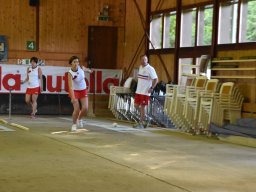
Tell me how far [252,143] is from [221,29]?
3999mm

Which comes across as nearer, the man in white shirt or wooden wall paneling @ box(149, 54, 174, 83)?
the man in white shirt

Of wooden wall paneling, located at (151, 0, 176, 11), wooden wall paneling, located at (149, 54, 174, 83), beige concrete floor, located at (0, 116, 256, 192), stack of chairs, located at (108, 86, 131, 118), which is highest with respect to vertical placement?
wooden wall paneling, located at (151, 0, 176, 11)

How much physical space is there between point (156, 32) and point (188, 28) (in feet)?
5.76

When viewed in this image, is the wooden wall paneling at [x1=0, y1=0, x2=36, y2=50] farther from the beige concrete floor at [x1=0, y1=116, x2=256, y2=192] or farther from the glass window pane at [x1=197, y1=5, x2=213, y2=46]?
the beige concrete floor at [x1=0, y1=116, x2=256, y2=192]

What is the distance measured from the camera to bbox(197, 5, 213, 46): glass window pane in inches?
503

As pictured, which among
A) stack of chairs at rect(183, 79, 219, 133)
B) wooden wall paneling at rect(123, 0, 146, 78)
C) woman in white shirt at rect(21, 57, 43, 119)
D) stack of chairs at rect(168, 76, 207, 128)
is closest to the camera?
stack of chairs at rect(183, 79, 219, 133)

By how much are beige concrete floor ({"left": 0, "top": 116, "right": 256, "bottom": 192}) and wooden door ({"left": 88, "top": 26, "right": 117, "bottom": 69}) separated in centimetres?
665

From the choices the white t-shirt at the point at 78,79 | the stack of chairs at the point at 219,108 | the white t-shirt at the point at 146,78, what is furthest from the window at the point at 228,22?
the white t-shirt at the point at 78,79

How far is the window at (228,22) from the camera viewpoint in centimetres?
1180

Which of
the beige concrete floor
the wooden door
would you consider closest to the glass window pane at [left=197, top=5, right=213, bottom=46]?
the beige concrete floor

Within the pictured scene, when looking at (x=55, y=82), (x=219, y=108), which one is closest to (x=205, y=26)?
(x=219, y=108)

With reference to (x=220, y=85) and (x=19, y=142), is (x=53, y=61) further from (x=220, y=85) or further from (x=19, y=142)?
(x=19, y=142)

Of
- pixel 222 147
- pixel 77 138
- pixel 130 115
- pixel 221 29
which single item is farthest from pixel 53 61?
pixel 222 147

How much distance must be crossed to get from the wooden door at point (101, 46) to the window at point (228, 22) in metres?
5.32
